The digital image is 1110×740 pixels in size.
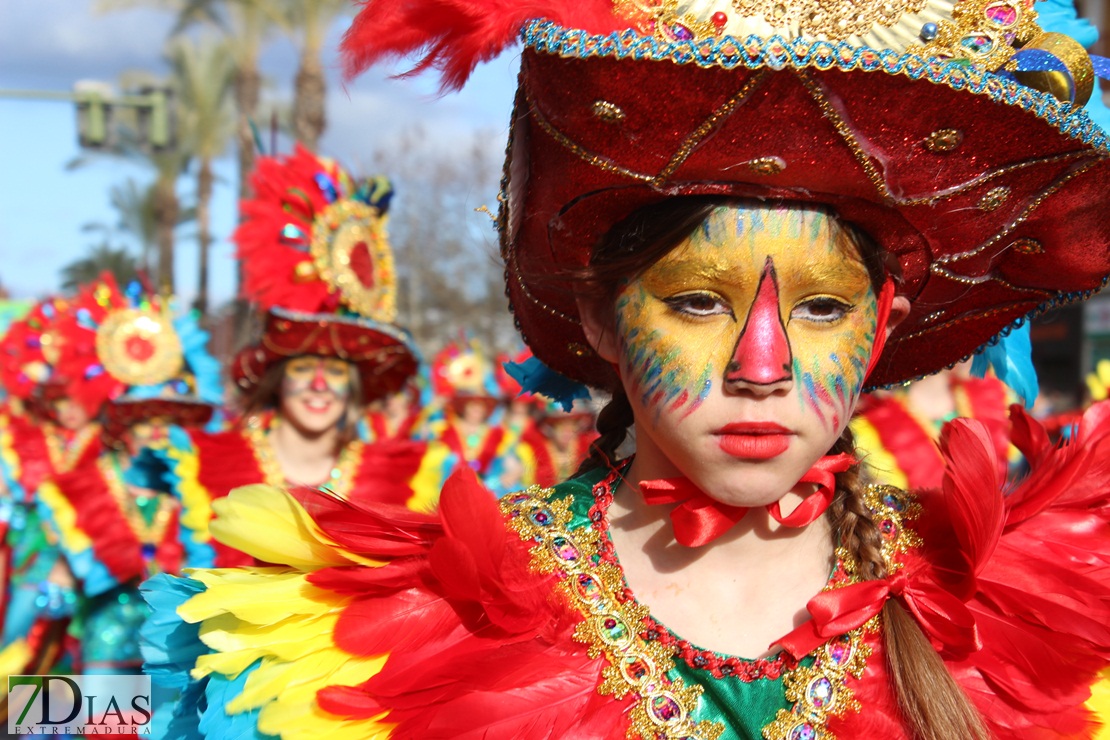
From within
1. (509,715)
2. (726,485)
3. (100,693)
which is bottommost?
(100,693)

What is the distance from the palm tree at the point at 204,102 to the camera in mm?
23828

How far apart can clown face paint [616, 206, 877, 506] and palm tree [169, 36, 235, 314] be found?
23310 mm

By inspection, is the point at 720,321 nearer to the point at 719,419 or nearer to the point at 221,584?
the point at 719,419

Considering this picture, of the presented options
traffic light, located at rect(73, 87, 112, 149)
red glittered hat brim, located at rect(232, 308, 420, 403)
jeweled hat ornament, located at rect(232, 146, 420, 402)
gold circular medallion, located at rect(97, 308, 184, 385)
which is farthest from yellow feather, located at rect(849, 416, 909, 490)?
traffic light, located at rect(73, 87, 112, 149)

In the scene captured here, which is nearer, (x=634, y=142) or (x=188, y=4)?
(x=634, y=142)

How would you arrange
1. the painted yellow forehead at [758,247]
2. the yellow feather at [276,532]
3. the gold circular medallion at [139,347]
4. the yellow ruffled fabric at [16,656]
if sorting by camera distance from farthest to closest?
the gold circular medallion at [139,347] → the yellow ruffled fabric at [16,656] → the yellow feather at [276,532] → the painted yellow forehead at [758,247]

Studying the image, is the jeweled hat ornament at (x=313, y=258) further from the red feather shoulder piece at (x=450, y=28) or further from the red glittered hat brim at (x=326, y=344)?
the red feather shoulder piece at (x=450, y=28)

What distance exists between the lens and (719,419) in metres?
1.79

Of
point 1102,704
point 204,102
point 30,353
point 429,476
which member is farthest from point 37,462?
point 204,102

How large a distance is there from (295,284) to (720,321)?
14.2ft

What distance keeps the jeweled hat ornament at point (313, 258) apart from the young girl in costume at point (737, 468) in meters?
3.78

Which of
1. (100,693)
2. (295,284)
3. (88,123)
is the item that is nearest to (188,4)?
(88,123)

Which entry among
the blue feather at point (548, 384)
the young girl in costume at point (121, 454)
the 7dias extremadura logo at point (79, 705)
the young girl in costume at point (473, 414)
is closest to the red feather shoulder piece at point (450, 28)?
the blue feather at point (548, 384)

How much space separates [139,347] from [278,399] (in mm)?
2551
